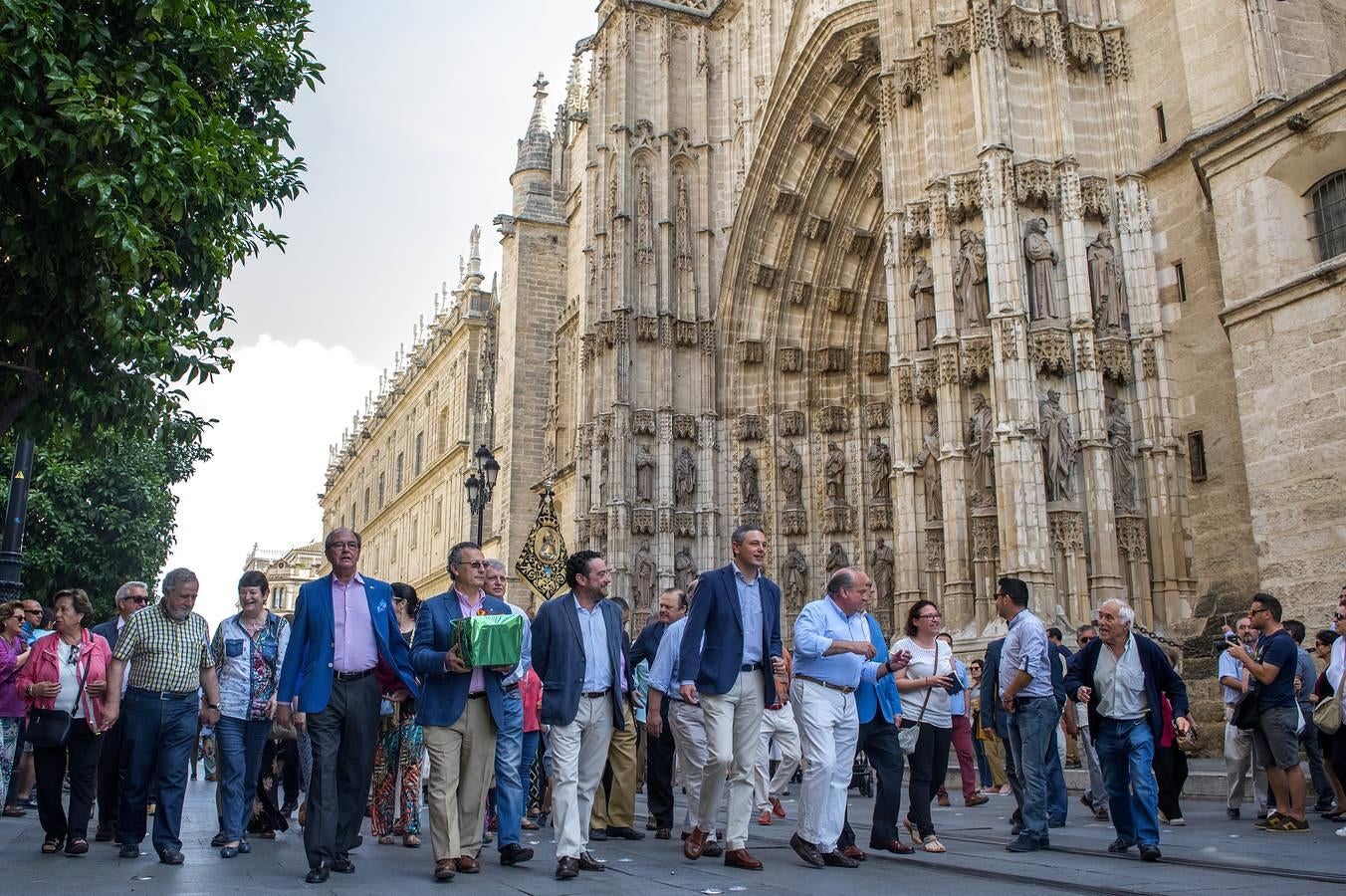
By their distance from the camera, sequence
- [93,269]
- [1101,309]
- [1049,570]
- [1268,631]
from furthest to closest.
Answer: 1. [1101,309]
2. [1049,570]
3. [1268,631]
4. [93,269]

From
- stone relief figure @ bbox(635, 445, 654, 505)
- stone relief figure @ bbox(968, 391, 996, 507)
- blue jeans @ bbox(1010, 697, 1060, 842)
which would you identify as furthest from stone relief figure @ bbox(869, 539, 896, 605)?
blue jeans @ bbox(1010, 697, 1060, 842)

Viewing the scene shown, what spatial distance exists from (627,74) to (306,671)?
72.3ft

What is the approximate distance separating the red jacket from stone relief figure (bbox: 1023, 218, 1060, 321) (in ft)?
38.7

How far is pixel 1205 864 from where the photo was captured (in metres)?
6.16

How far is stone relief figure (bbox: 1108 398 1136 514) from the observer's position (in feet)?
48.2

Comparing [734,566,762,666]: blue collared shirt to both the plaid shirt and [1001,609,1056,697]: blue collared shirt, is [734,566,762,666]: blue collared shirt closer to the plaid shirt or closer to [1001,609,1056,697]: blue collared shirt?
[1001,609,1056,697]: blue collared shirt

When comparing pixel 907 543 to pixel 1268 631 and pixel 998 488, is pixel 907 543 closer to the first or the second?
pixel 998 488

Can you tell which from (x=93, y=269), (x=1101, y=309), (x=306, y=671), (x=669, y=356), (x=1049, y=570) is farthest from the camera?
(x=669, y=356)

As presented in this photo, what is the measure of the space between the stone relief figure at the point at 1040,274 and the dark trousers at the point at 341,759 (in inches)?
451

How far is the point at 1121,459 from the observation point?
14.9 meters

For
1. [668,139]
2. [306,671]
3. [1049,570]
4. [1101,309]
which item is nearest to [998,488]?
[1049,570]

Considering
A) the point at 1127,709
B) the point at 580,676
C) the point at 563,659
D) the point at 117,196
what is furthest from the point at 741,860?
the point at 117,196

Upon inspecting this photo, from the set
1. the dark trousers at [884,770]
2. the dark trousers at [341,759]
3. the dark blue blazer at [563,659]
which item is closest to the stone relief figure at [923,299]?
the dark trousers at [884,770]

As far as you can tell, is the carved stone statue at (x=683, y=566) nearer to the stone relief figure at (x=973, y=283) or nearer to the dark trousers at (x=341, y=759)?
the stone relief figure at (x=973, y=283)
